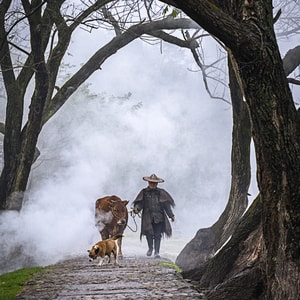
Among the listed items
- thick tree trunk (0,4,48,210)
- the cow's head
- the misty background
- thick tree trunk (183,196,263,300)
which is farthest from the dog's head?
the misty background

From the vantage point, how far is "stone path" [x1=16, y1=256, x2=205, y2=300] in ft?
20.0

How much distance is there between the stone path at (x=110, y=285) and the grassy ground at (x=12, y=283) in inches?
3.8

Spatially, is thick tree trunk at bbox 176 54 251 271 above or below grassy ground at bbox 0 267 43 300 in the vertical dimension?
above

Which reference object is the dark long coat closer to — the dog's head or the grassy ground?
the dog's head

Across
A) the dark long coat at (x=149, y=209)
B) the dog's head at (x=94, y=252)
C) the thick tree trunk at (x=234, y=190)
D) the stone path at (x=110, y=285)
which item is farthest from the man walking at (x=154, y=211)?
the stone path at (x=110, y=285)

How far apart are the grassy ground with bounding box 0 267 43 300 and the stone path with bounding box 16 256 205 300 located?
97 mm

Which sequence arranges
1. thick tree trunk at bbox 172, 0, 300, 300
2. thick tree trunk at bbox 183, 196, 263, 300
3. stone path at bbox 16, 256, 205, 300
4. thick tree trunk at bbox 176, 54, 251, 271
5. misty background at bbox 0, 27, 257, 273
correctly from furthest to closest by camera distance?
1. misty background at bbox 0, 27, 257, 273
2. thick tree trunk at bbox 176, 54, 251, 271
3. stone path at bbox 16, 256, 205, 300
4. thick tree trunk at bbox 183, 196, 263, 300
5. thick tree trunk at bbox 172, 0, 300, 300

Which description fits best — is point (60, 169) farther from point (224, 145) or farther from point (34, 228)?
point (34, 228)

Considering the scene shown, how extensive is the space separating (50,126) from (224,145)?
34.1ft

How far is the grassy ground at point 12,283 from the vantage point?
619cm

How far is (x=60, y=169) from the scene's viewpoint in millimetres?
27922

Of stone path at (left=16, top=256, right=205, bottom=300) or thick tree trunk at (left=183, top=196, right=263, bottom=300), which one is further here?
stone path at (left=16, top=256, right=205, bottom=300)

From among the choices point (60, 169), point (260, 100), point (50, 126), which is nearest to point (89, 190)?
point (60, 169)

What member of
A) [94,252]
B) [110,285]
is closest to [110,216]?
[94,252]
